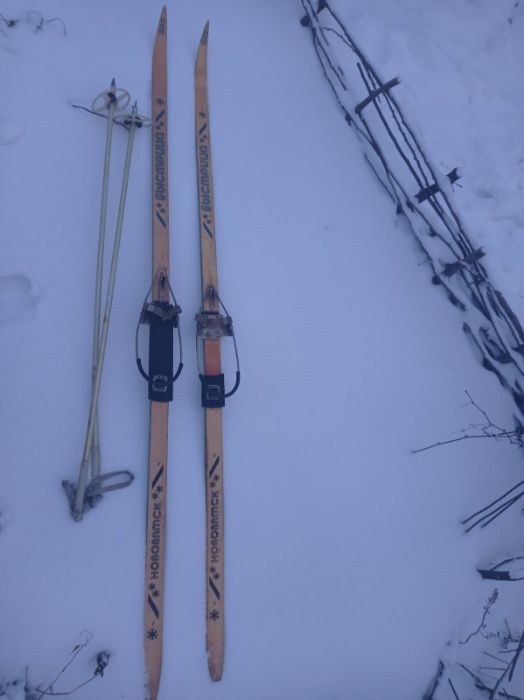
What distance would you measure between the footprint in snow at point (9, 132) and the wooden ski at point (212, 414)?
93 cm

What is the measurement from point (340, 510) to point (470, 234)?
164cm

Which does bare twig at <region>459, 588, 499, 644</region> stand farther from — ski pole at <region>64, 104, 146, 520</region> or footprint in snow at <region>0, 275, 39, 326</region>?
footprint in snow at <region>0, 275, 39, 326</region>

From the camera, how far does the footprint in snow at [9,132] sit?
2398 millimetres

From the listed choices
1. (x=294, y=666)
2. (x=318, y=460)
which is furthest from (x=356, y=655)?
(x=318, y=460)

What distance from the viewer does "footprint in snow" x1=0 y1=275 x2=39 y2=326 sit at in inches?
88.4

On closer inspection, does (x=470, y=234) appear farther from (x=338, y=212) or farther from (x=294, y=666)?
(x=294, y=666)

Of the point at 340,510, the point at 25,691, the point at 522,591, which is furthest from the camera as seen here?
the point at 522,591

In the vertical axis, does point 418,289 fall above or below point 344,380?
above

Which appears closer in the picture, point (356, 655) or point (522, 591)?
point (356, 655)

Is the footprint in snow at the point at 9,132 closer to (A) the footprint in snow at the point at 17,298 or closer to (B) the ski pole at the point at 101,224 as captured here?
(B) the ski pole at the point at 101,224

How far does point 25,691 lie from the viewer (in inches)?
79.3

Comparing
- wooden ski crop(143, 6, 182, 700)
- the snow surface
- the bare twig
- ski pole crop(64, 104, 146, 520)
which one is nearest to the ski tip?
the snow surface

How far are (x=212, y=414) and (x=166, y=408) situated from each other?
0.74ft

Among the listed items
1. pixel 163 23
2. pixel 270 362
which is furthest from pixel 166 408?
pixel 163 23
